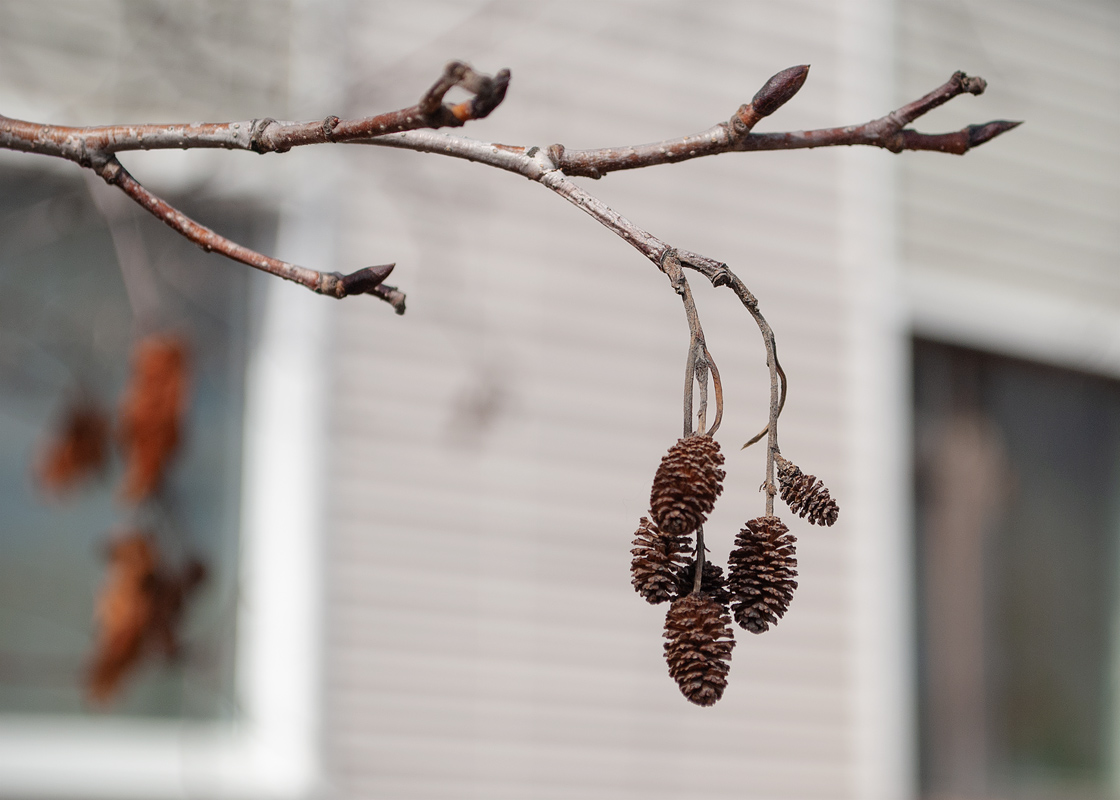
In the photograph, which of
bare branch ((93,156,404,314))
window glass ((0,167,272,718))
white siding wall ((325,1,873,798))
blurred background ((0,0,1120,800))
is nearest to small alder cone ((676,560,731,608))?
bare branch ((93,156,404,314))

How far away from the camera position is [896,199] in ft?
16.8

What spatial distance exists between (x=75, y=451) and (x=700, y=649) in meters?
2.26

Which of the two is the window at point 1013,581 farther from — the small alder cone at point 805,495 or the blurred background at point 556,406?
the small alder cone at point 805,495

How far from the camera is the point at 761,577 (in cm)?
97

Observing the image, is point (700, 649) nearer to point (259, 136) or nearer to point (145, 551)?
point (259, 136)

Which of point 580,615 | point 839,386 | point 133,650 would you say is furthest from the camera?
point 839,386

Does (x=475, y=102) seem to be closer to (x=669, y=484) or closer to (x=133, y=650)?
(x=669, y=484)

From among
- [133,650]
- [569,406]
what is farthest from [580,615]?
[133,650]

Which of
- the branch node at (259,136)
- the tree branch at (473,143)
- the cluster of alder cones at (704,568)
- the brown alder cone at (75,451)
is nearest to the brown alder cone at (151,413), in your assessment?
the brown alder cone at (75,451)

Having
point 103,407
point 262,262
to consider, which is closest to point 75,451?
point 103,407

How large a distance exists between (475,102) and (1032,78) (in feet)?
17.1

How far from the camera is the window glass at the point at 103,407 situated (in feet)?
11.5

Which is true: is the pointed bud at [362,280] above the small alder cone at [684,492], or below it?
above

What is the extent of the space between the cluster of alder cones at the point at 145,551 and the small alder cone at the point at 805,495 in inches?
72.3
